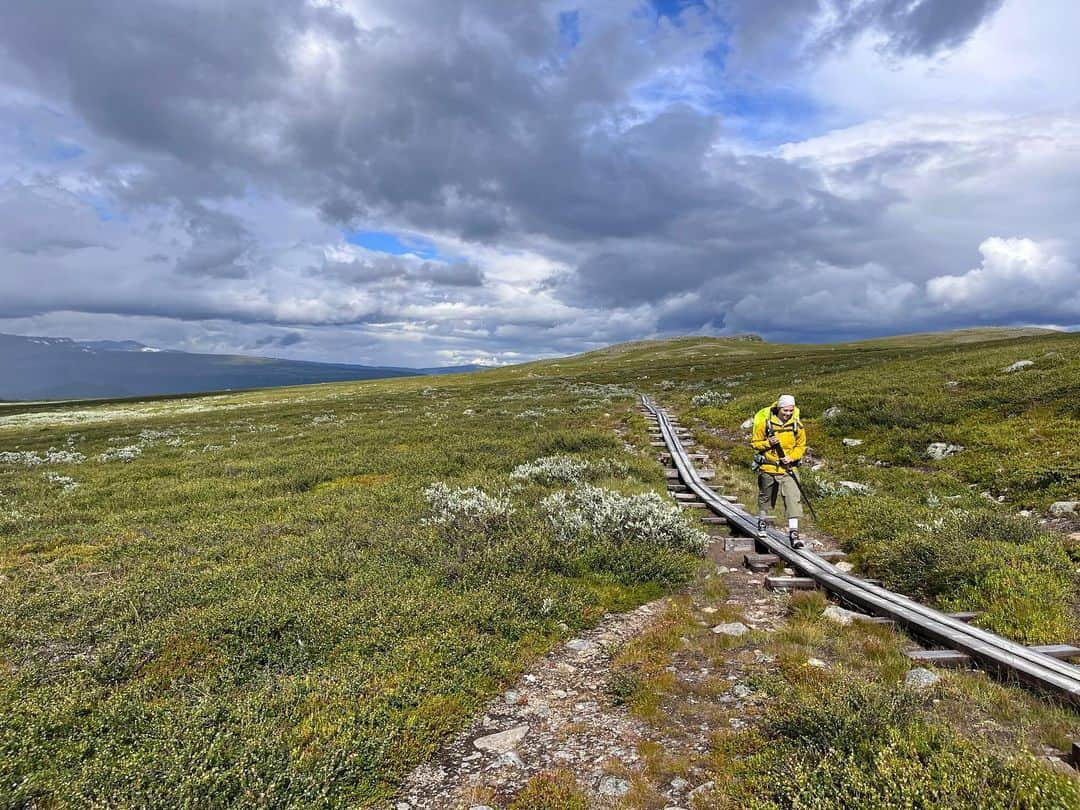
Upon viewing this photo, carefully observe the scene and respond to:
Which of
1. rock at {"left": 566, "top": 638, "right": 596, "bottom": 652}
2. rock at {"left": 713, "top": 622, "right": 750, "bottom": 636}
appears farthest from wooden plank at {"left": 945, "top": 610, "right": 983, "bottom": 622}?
Answer: rock at {"left": 566, "top": 638, "right": 596, "bottom": 652}

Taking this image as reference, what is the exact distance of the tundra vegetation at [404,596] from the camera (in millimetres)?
4781

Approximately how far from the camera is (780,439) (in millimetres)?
11562

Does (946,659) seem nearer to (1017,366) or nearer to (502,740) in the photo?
(502,740)

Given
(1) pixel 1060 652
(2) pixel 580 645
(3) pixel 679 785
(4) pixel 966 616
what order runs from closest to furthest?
(3) pixel 679 785, (1) pixel 1060 652, (4) pixel 966 616, (2) pixel 580 645

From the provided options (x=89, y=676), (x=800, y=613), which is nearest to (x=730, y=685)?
(x=800, y=613)

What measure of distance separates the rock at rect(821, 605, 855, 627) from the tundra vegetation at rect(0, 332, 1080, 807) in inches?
16.1

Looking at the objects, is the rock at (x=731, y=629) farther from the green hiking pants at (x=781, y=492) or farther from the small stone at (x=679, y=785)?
the green hiking pants at (x=781, y=492)

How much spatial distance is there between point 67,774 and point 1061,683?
960 cm

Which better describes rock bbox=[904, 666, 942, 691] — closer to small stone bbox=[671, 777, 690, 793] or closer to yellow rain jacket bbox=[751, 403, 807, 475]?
small stone bbox=[671, 777, 690, 793]

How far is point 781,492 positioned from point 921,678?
19.8 feet

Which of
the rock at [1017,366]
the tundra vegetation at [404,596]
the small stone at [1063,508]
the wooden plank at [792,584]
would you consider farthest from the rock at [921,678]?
the rock at [1017,366]

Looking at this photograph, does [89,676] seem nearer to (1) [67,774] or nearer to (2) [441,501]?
(1) [67,774]

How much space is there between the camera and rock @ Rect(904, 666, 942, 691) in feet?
18.4

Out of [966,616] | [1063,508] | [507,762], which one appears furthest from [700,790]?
[1063,508]
